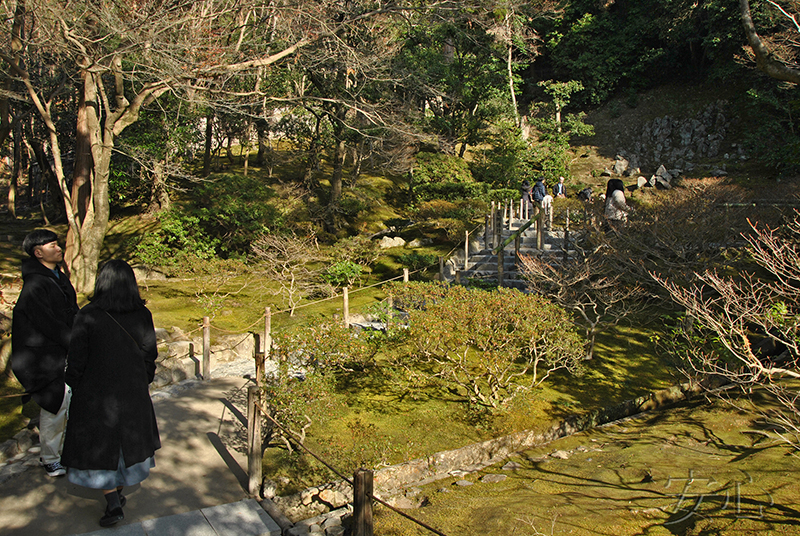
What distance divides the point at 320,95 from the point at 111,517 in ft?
49.2

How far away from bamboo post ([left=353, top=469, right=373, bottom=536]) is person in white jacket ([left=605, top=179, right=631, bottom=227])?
10.0 meters

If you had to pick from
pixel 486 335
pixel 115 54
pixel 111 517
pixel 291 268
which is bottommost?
pixel 111 517

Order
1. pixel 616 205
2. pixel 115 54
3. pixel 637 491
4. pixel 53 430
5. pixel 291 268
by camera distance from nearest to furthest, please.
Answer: pixel 53 430 < pixel 637 491 < pixel 115 54 < pixel 291 268 < pixel 616 205

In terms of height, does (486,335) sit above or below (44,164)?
below

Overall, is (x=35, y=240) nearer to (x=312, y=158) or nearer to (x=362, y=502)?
(x=362, y=502)

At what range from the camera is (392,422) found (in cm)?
679

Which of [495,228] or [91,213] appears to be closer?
[91,213]

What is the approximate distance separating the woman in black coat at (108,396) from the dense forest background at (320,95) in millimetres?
6675

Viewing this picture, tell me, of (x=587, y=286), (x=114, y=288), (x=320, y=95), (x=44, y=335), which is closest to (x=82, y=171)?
(x=320, y=95)

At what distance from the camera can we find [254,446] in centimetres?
462

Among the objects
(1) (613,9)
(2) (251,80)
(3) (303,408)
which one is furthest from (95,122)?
(1) (613,9)

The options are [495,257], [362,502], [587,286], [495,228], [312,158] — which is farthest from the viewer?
[312,158]

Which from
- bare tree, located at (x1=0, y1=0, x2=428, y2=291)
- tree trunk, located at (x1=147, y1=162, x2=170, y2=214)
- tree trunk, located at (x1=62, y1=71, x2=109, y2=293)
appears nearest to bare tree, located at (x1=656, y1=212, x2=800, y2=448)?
bare tree, located at (x1=0, y1=0, x2=428, y2=291)

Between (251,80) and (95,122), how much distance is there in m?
6.87
